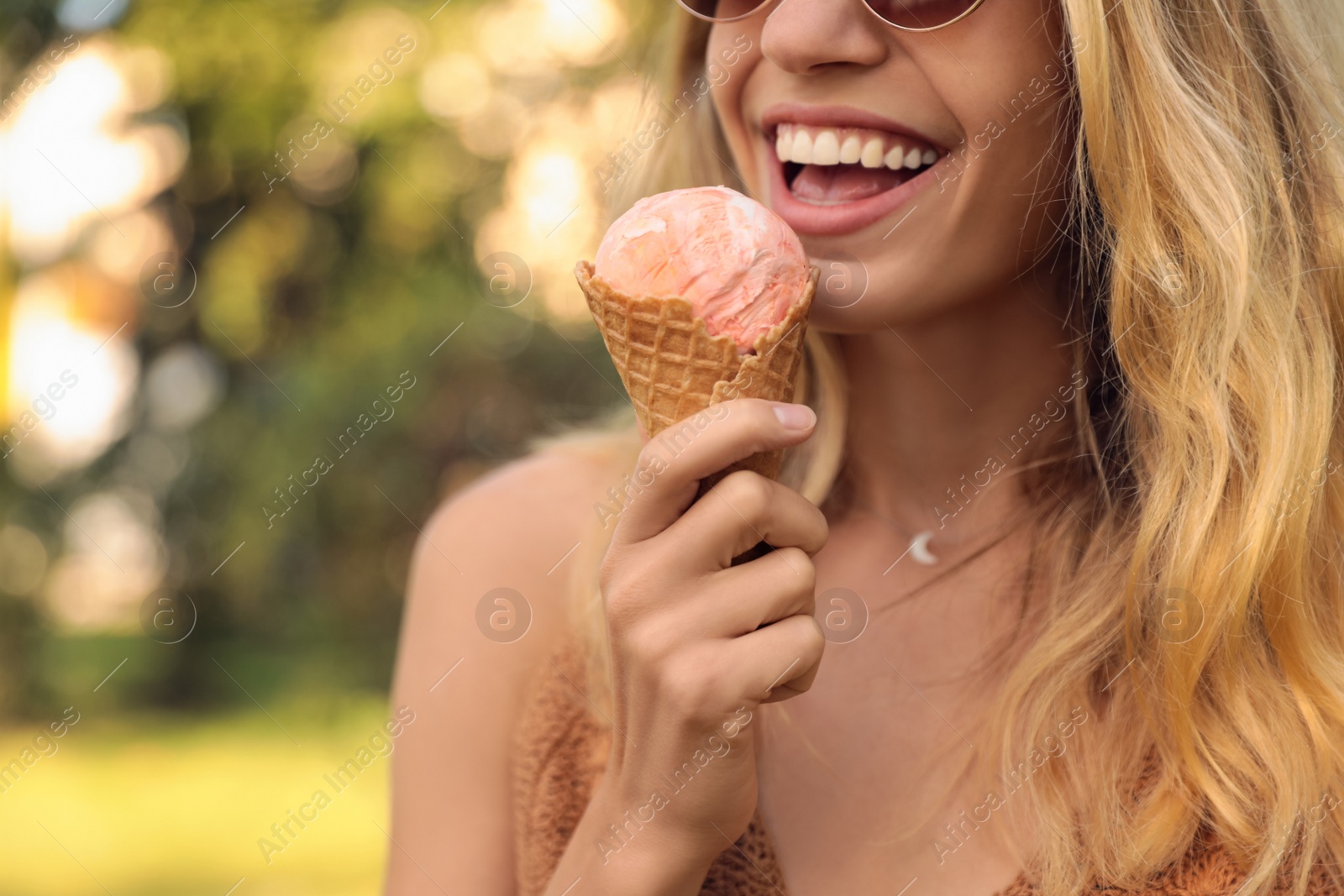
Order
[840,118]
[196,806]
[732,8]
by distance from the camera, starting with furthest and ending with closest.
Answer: [196,806] < [732,8] < [840,118]

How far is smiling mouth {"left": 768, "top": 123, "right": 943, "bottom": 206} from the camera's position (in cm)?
176

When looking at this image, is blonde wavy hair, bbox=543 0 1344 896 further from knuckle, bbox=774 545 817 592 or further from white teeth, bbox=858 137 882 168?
knuckle, bbox=774 545 817 592

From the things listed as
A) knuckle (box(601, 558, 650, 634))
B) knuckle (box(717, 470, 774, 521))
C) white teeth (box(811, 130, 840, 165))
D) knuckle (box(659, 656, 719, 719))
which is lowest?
knuckle (box(659, 656, 719, 719))

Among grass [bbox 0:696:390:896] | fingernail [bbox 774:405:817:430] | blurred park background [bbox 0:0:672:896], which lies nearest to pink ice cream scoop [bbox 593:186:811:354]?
fingernail [bbox 774:405:817:430]

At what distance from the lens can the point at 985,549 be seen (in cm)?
216

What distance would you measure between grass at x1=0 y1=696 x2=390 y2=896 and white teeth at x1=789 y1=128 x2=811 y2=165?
4742mm

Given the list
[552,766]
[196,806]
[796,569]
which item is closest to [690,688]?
[796,569]

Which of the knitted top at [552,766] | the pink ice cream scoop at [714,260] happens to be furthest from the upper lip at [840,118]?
the knitted top at [552,766]

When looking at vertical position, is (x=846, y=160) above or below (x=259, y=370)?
above

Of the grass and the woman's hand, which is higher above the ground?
the woman's hand

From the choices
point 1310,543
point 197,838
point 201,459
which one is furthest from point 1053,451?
point 201,459

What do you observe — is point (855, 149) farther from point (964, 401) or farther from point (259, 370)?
point (259, 370)

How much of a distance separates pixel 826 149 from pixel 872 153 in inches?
3.0

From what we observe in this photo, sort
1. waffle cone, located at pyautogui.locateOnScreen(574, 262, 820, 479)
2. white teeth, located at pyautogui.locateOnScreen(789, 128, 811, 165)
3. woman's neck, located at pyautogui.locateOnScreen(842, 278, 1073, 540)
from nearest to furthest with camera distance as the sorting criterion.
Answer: waffle cone, located at pyautogui.locateOnScreen(574, 262, 820, 479) < white teeth, located at pyautogui.locateOnScreen(789, 128, 811, 165) < woman's neck, located at pyautogui.locateOnScreen(842, 278, 1073, 540)
